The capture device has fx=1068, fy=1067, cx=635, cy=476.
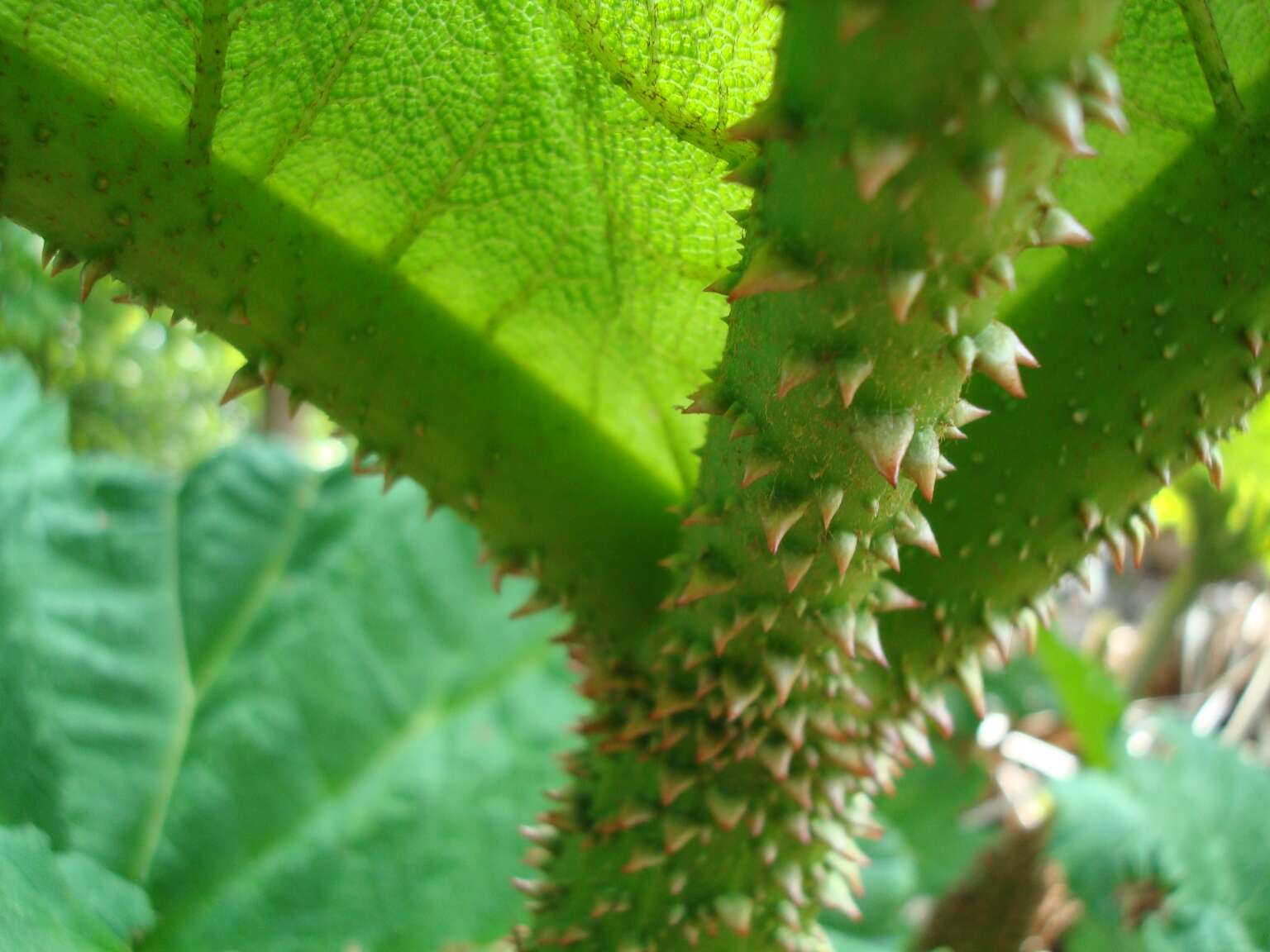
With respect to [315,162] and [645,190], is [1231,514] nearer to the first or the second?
[645,190]

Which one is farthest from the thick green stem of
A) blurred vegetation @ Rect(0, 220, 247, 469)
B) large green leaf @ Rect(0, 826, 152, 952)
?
blurred vegetation @ Rect(0, 220, 247, 469)

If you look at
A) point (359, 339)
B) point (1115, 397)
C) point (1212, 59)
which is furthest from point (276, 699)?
point (1212, 59)

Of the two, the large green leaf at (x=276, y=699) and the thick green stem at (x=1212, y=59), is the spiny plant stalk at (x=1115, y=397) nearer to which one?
the thick green stem at (x=1212, y=59)

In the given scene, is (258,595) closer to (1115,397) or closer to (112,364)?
(1115,397)

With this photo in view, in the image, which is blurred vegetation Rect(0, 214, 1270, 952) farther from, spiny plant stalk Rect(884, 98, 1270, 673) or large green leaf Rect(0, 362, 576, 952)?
spiny plant stalk Rect(884, 98, 1270, 673)

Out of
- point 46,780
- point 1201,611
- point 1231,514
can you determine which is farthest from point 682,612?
point 1201,611
